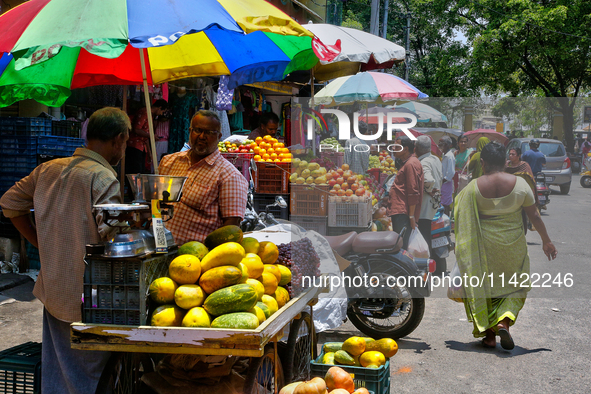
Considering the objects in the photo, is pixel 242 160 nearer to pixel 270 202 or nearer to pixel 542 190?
pixel 270 202

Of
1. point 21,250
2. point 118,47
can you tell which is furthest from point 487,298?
point 21,250

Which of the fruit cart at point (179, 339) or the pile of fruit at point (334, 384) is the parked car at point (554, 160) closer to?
the pile of fruit at point (334, 384)

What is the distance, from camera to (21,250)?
7.26 metres

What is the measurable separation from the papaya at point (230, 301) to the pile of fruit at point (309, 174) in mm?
2932

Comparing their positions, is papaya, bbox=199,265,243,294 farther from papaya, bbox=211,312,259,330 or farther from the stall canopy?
the stall canopy

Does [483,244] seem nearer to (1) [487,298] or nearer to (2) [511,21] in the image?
(1) [487,298]

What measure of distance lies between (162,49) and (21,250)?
3.89 m

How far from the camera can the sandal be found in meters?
5.46

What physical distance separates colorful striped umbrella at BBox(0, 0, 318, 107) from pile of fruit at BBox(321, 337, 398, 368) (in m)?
2.13

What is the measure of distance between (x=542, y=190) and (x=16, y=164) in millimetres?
6218

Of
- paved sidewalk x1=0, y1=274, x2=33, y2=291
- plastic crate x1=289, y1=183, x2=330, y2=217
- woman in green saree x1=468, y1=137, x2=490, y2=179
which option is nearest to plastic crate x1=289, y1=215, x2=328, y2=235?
plastic crate x1=289, y1=183, x2=330, y2=217

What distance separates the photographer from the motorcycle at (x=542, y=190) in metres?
5.78

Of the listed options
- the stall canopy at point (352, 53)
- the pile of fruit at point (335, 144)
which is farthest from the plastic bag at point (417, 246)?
the stall canopy at point (352, 53)

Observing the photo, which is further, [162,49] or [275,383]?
[162,49]
